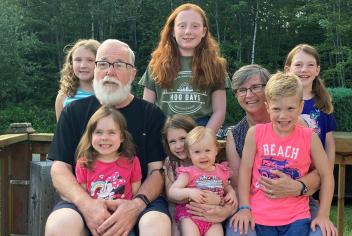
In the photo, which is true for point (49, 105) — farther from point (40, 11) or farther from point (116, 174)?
point (116, 174)

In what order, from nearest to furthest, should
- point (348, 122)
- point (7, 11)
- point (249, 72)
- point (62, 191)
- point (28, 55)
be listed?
point (62, 191) → point (249, 72) → point (348, 122) → point (7, 11) → point (28, 55)

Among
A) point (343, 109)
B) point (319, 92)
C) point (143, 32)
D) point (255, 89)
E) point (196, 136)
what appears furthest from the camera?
point (143, 32)

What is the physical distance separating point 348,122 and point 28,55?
52.3 ft

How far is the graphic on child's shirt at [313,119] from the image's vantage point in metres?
3.24

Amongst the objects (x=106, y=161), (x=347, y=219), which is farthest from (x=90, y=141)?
(x=347, y=219)

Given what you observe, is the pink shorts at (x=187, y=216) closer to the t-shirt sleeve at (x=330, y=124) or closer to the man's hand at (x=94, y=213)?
the man's hand at (x=94, y=213)

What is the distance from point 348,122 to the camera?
43.4 ft

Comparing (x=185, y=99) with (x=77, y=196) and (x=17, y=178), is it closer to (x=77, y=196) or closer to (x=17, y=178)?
(x=77, y=196)

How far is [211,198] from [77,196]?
77 centimetres

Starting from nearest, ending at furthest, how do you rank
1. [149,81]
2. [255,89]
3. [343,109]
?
[255,89] < [149,81] < [343,109]

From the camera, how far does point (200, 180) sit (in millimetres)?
2859

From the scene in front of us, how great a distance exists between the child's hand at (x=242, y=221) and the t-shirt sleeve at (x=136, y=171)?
61cm

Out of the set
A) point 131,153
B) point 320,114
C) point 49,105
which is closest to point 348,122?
A: point 320,114

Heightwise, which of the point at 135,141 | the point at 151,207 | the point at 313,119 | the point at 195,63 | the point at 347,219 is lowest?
the point at 347,219
